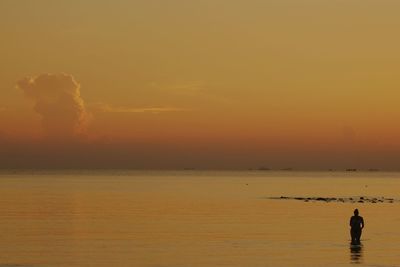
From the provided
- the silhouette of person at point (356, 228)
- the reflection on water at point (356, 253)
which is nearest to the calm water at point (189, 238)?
the reflection on water at point (356, 253)

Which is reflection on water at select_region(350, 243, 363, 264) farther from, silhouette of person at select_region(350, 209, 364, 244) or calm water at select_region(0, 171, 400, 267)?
silhouette of person at select_region(350, 209, 364, 244)

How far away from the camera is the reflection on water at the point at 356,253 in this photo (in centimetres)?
3696

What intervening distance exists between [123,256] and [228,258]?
197 inches

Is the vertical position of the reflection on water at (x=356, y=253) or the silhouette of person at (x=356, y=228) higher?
the silhouette of person at (x=356, y=228)

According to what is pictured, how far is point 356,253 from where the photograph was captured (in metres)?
40.0

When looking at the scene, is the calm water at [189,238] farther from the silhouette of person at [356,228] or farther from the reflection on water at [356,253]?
the silhouette of person at [356,228]

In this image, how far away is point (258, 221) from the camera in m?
62.7

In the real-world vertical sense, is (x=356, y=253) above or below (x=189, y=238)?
below

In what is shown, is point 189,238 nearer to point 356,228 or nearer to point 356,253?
point 356,228

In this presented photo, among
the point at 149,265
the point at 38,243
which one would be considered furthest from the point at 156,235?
the point at 149,265

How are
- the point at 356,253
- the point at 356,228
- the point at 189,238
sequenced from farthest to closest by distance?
the point at 189,238
the point at 356,228
the point at 356,253

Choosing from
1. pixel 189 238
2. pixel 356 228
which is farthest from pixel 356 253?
pixel 189 238

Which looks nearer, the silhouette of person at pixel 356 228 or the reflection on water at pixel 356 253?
the reflection on water at pixel 356 253

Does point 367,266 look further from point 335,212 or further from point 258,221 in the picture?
point 335,212
